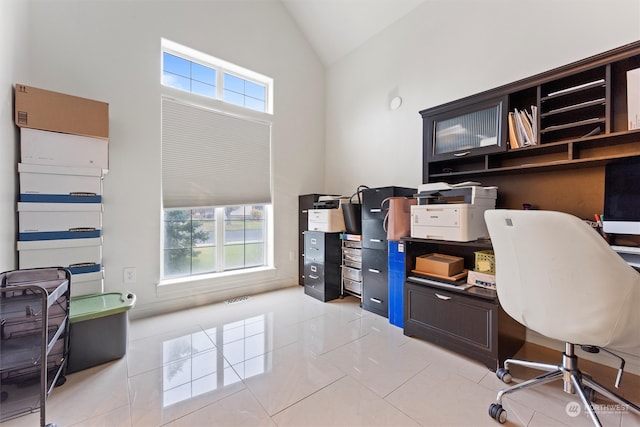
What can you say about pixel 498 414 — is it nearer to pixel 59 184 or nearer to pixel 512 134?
pixel 512 134

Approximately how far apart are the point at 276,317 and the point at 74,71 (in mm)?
2716

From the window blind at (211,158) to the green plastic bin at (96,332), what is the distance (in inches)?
44.0

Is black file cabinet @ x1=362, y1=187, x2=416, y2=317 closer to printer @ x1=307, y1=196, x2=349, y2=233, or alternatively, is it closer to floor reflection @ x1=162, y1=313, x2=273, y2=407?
printer @ x1=307, y1=196, x2=349, y2=233

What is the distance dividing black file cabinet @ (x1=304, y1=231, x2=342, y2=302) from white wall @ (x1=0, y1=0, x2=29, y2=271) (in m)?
2.39

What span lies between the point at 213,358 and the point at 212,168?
1890 millimetres

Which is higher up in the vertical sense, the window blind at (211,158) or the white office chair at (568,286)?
the window blind at (211,158)

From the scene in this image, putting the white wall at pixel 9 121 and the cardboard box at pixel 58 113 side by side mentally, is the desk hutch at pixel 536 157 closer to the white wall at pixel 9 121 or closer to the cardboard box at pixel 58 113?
the cardboard box at pixel 58 113

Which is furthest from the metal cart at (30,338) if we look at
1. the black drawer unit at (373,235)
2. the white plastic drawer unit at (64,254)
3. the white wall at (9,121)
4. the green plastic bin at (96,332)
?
the black drawer unit at (373,235)

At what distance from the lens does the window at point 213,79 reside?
2686 mm

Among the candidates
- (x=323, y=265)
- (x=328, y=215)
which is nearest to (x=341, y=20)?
(x=328, y=215)

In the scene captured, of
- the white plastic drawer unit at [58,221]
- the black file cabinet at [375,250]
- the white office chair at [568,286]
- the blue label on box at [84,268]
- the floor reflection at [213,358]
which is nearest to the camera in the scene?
the white office chair at [568,286]

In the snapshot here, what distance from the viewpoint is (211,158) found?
282 centimetres

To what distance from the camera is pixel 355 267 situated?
9.64 feet

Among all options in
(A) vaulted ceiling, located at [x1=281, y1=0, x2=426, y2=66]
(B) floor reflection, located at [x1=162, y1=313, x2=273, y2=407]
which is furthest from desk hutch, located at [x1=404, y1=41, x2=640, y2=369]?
(A) vaulted ceiling, located at [x1=281, y1=0, x2=426, y2=66]
